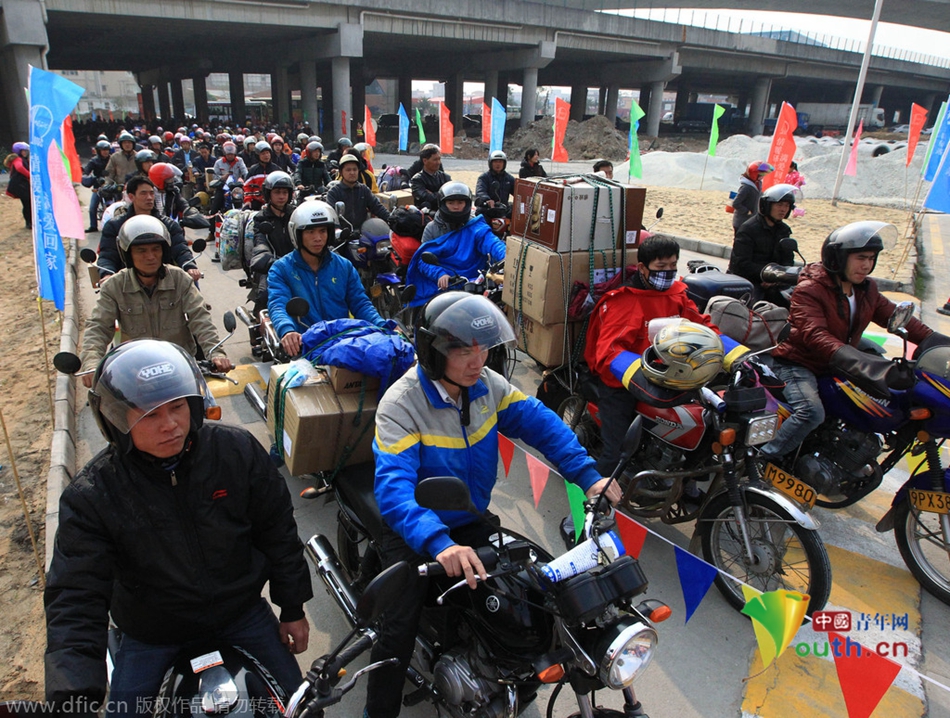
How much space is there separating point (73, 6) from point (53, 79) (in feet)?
92.0

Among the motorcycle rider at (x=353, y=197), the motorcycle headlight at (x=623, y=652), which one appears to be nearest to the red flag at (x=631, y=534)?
the motorcycle headlight at (x=623, y=652)

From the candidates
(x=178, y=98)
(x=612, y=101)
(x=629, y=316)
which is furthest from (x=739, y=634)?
(x=178, y=98)

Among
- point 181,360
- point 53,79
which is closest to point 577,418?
point 181,360

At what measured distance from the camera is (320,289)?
5.02 metres

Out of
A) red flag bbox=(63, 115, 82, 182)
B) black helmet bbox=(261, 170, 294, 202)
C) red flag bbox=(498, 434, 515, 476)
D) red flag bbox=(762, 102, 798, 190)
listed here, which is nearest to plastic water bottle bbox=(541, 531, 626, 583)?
red flag bbox=(498, 434, 515, 476)

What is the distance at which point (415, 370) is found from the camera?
2.70m

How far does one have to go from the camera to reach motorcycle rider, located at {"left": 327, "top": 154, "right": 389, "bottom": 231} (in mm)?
8445

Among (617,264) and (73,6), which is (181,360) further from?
(73,6)

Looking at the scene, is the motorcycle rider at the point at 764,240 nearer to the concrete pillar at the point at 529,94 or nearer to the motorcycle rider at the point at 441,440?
the motorcycle rider at the point at 441,440

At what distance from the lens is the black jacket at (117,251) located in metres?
5.70

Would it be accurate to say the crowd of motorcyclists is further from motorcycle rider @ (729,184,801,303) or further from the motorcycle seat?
motorcycle rider @ (729,184,801,303)

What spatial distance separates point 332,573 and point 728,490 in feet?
6.96

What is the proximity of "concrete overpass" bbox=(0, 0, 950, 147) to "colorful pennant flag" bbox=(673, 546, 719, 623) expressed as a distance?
31.4m

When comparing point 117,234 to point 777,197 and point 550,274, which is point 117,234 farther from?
point 777,197
